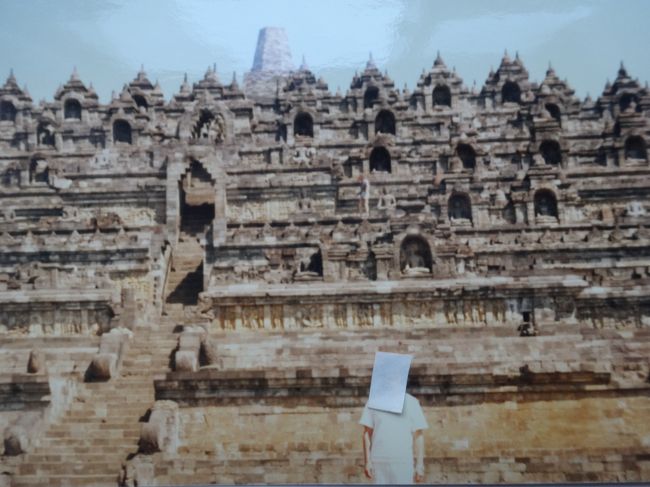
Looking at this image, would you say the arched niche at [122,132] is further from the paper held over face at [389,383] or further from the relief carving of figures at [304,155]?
the paper held over face at [389,383]

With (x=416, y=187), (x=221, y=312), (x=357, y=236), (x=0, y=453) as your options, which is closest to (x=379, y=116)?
(x=416, y=187)

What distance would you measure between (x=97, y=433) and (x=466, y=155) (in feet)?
87.5

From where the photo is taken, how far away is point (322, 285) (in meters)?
22.1

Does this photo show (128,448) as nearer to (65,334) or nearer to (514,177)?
(65,334)

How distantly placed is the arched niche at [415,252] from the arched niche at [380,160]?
13521mm

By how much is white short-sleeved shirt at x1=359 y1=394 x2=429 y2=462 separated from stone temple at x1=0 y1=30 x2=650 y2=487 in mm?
638

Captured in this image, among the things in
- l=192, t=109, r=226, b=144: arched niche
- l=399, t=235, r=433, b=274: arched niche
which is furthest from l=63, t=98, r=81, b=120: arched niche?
l=399, t=235, r=433, b=274: arched niche

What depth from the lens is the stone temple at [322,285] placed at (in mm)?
14953

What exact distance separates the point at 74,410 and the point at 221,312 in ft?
20.6

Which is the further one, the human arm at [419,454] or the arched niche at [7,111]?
the arched niche at [7,111]

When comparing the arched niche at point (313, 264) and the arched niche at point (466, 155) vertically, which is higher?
the arched niche at point (466, 155)

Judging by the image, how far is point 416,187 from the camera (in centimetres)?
3453

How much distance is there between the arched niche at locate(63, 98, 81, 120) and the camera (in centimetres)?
4656

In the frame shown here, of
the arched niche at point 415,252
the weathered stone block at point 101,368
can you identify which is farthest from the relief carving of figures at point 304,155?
the weathered stone block at point 101,368
